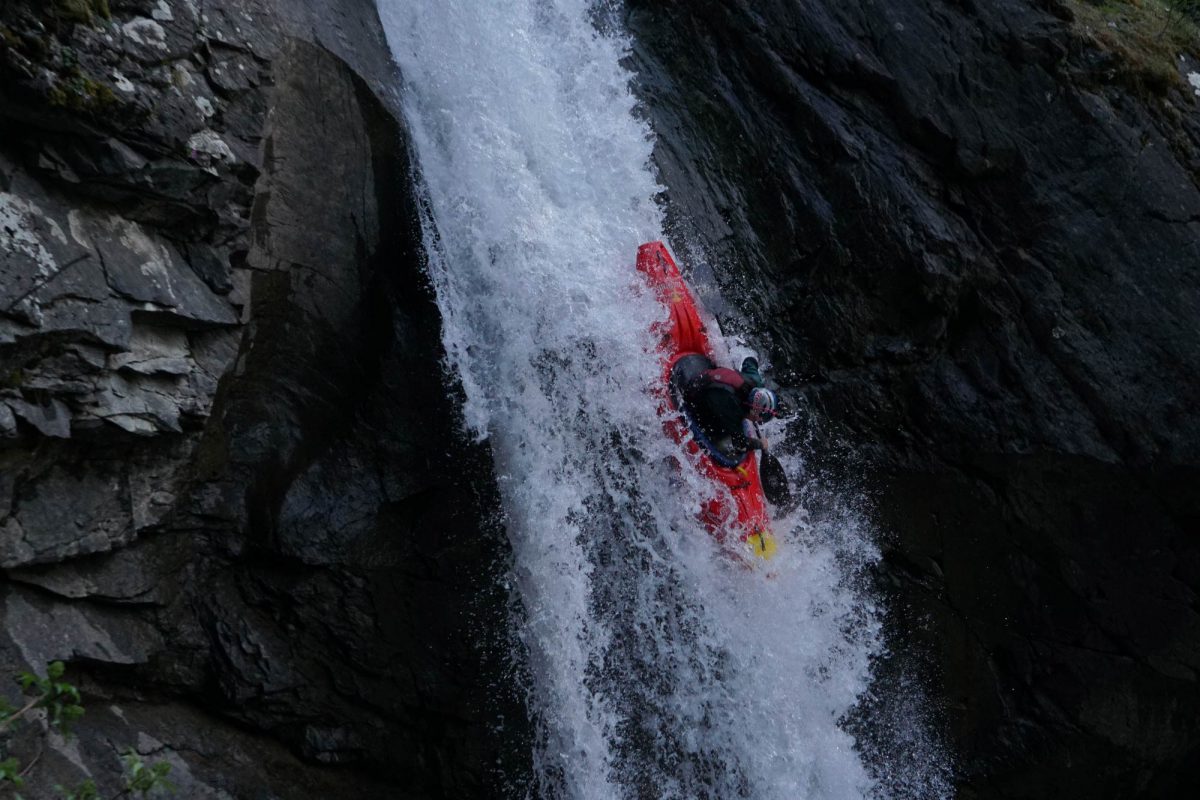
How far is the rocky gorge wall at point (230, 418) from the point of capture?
14.8 feet

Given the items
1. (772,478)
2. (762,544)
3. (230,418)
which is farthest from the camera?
(772,478)

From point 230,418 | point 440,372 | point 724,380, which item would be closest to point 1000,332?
point 724,380

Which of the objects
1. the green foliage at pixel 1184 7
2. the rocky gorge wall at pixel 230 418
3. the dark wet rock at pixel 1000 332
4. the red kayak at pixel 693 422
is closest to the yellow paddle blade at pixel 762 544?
the red kayak at pixel 693 422

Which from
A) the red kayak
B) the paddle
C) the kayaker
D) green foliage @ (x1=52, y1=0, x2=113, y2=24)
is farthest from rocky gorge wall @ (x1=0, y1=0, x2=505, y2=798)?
the paddle

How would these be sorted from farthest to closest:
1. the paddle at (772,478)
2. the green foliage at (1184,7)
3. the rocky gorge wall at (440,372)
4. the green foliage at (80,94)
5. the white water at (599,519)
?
the green foliage at (1184,7)
the paddle at (772,478)
the white water at (599,519)
the rocky gorge wall at (440,372)
the green foliage at (80,94)

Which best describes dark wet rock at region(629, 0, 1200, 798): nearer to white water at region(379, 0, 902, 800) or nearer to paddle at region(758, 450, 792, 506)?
paddle at region(758, 450, 792, 506)

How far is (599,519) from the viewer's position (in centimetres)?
667

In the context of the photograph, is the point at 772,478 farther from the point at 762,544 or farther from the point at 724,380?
the point at 724,380

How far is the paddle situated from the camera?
7277 millimetres

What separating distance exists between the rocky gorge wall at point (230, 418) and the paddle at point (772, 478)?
7.68ft

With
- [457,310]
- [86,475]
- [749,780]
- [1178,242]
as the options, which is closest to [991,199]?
[1178,242]

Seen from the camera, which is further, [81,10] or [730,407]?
[730,407]

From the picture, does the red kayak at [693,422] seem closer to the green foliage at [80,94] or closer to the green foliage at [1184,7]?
the green foliage at [80,94]

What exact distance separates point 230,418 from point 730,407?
12.1 ft
